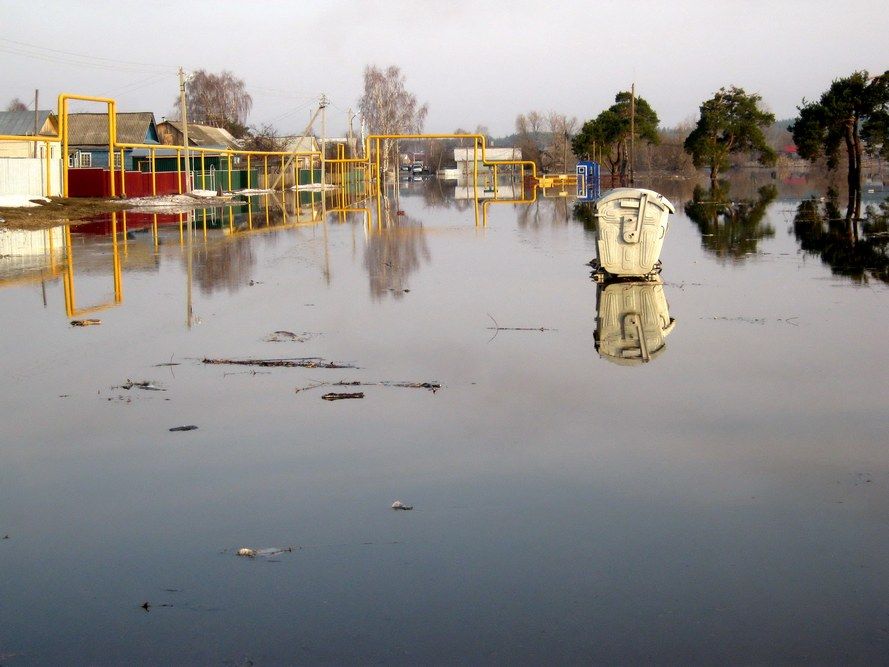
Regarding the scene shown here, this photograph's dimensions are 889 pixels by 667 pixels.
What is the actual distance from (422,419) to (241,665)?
12.6 feet

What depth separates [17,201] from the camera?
35750 millimetres

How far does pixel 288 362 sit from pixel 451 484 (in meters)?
4.14

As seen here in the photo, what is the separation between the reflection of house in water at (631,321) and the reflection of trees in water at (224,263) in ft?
17.7

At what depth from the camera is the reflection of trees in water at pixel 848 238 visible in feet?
→ 58.9

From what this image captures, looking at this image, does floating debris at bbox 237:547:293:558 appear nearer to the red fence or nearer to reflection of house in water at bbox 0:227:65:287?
reflection of house in water at bbox 0:227:65:287

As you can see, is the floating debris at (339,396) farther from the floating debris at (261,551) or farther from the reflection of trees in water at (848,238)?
the reflection of trees in water at (848,238)

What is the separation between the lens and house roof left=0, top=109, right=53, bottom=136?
63469mm

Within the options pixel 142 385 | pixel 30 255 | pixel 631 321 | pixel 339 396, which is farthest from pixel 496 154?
pixel 339 396

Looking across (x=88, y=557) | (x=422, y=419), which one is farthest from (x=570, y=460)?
(x=88, y=557)

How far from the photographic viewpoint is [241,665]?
4.07 metres

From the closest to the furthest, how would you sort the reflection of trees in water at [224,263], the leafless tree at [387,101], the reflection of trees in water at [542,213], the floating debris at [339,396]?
the floating debris at [339,396]
the reflection of trees in water at [224,263]
the reflection of trees in water at [542,213]
the leafless tree at [387,101]

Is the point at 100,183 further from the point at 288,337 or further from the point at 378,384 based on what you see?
the point at 378,384

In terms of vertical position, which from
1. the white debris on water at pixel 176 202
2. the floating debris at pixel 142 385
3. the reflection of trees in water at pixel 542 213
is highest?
the white debris on water at pixel 176 202

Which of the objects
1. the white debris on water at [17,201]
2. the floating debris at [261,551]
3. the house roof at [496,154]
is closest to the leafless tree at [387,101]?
the house roof at [496,154]
